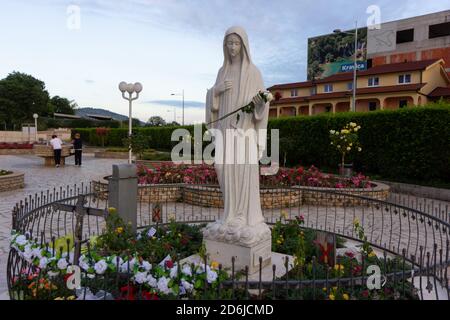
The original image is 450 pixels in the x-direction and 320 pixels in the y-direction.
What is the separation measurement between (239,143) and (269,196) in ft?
18.5

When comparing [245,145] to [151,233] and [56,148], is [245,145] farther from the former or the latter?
[56,148]

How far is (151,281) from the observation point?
3.03 meters

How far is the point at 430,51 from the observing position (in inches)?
1560

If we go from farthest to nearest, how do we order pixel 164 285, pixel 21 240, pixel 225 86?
pixel 225 86
pixel 21 240
pixel 164 285

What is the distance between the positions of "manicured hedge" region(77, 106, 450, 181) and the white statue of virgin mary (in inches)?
400

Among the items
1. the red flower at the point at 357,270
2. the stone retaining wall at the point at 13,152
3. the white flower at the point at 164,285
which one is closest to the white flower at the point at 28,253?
the white flower at the point at 164,285

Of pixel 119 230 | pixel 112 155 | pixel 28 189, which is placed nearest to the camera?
pixel 119 230

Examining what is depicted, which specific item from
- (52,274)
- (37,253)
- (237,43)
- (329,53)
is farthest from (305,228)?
(329,53)

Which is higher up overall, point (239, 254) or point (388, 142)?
point (388, 142)

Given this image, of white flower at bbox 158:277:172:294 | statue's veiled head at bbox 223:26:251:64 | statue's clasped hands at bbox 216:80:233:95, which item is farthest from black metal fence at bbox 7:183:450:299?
statue's veiled head at bbox 223:26:251:64

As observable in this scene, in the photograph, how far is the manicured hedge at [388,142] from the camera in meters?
12.2

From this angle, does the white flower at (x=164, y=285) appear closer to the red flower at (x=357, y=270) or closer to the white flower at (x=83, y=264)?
the white flower at (x=83, y=264)

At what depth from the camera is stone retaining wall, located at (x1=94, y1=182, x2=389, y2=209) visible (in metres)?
9.57

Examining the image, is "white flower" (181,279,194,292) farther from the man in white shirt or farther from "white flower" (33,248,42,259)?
the man in white shirt
